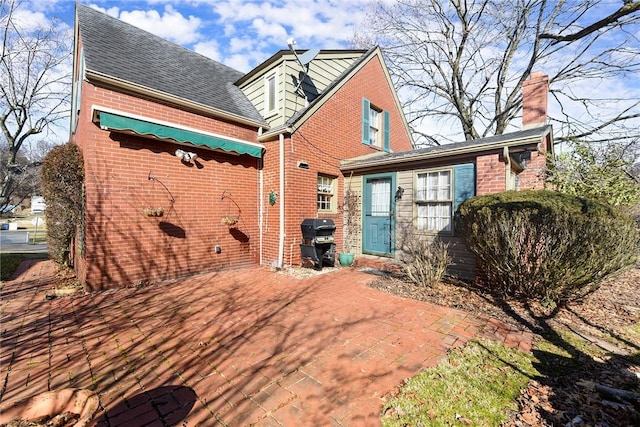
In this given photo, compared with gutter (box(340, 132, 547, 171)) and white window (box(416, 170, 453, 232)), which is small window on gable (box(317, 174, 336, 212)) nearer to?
gutter (box(340, 132, 547, 171))

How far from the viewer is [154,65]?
761 cm

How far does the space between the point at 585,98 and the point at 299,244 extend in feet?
61.6

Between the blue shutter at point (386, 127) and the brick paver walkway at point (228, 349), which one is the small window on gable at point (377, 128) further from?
the brick paver walkway at point (228, 349)

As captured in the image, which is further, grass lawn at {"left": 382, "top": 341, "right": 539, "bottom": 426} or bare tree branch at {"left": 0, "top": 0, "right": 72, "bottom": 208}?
bare tree branch at {"left": 0, "top": 0, "right": 72, "bottom": 208}

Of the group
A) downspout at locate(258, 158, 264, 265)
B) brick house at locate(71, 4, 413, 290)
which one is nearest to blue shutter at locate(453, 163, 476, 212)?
brick house at locate(71, 4, 413, 290)

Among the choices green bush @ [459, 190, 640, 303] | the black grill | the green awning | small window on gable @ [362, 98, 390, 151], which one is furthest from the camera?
small window on gable @ [362, 98, 390, 151]

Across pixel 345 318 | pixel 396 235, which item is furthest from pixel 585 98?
pixel 345 318

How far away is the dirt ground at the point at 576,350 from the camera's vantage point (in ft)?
7.54

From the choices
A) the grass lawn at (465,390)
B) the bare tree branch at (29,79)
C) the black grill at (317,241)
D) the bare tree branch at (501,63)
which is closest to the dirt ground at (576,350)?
the grass lawn at (465,390)

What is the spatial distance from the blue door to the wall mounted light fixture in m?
5.37

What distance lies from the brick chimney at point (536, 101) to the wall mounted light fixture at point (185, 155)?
9.85 m

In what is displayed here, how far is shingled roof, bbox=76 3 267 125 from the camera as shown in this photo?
645 centimetres

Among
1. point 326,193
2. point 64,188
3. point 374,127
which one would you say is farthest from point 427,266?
point 64,188

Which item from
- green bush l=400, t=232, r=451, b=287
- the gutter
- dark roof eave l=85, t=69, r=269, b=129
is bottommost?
green bush l=400, t=232, r=451, b=287
